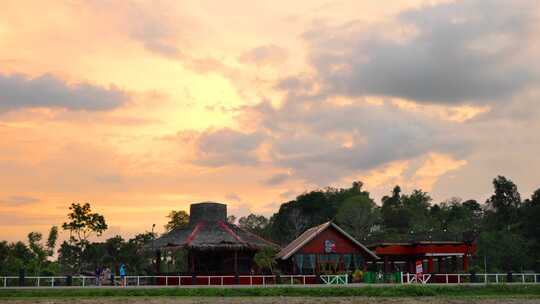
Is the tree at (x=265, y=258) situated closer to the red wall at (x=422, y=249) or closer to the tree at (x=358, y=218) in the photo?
the red wall at (x=422, y=249)

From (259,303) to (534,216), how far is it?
6451 cm

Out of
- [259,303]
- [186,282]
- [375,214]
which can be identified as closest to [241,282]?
[186,282]

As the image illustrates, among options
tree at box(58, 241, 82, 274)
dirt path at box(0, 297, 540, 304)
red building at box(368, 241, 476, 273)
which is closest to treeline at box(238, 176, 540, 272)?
red building at box(368, 241, 476, 273)

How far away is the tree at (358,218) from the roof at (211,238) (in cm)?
5546

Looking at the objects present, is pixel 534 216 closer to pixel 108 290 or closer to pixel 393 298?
pixel 393 298

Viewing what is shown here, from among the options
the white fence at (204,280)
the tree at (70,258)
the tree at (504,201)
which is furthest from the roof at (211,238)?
the tree at (504,201)

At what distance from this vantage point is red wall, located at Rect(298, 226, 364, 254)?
55.0 m

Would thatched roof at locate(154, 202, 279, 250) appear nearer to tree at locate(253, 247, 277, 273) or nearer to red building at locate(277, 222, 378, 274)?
tree at locate(253, 247, 277, 273)

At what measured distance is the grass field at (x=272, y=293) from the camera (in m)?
38.1

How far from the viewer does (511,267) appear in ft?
268

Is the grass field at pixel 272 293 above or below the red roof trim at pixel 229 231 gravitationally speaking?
below

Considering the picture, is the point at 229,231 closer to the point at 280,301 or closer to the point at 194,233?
the point at 194,233

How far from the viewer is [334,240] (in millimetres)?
55344

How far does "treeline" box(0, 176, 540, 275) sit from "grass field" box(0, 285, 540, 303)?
7883 millimetres
